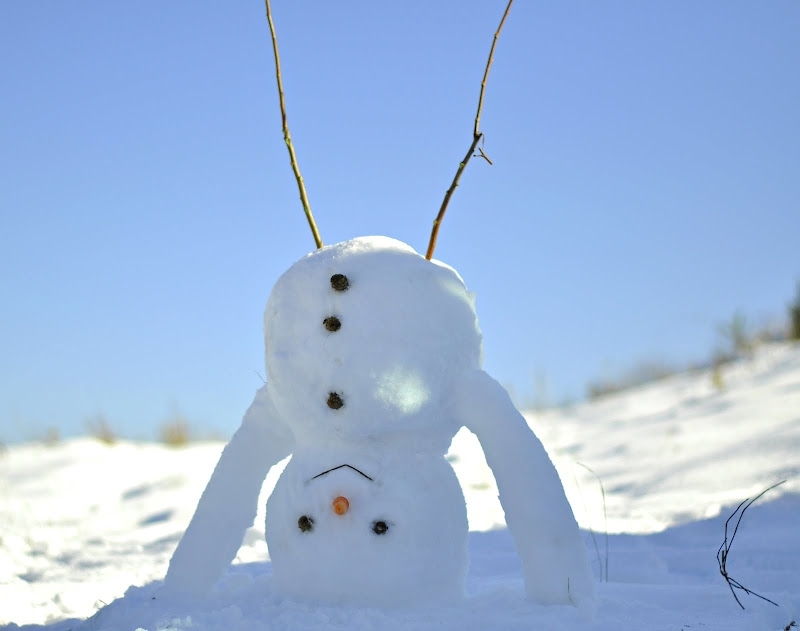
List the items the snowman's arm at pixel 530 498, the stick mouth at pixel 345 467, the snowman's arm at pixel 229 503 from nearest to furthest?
the snowman's arm at pixel 530 498, the stick mouth at pixel 345 467, the snowman's arm at pixel 229 503

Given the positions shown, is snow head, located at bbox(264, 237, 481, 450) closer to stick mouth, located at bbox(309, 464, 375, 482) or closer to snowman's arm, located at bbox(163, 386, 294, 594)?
stick mouth, located at bbox(309, 464, 375, 482)

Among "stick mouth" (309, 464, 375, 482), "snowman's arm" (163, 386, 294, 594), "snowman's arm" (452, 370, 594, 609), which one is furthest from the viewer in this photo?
"snowman's arm" (163, 386, 294, 594)

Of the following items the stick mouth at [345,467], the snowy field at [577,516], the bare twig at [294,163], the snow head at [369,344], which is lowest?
the snowy field at [577,516]

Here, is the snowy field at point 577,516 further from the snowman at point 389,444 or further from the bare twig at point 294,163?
the bare twig at point 294,163

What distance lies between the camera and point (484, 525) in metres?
4.00

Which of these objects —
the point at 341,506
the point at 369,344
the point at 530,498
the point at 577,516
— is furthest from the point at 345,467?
the point at 577,516

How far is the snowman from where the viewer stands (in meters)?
2.12

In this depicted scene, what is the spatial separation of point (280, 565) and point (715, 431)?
14.4 ft

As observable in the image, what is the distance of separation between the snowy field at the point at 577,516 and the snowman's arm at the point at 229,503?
0.09 metres

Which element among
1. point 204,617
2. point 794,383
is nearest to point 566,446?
point 794,383

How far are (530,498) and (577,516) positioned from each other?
2.29m

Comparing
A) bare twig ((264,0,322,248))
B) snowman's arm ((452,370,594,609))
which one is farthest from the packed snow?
bare twig ((264,0,322,248))

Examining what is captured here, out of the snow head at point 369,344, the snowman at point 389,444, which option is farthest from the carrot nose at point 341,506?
the snow head at point 369,344

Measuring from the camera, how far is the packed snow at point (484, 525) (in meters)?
2.11
